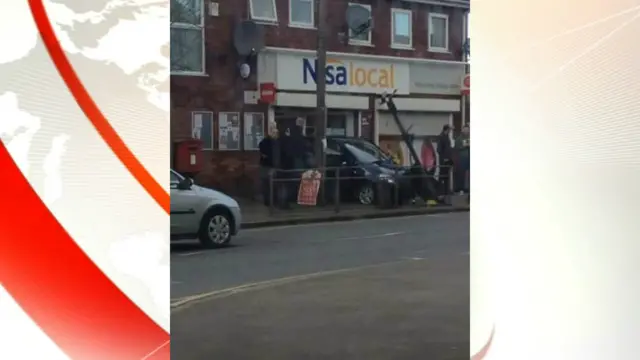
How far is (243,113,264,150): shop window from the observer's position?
1.96 m

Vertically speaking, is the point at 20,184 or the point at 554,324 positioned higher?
the point at 20,184

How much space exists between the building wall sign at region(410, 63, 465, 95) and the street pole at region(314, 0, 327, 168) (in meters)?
0.25

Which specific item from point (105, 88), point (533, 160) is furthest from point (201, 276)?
point (533, 160)

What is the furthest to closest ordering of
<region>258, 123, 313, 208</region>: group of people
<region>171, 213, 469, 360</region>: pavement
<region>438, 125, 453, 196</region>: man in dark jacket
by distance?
<region>438, 125, 453, 196</region>: man in dark jacket < <region>171, 213, 469, 360</region>: pavement < <region>258, 123, 313, 208</region>: group of people

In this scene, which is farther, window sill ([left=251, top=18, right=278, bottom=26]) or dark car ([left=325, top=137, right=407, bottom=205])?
dark car ([left=325, top=137, right=407, bottom=205])

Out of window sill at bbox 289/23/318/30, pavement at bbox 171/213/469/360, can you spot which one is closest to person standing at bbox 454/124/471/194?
pavement at bbox 171/213/469/360

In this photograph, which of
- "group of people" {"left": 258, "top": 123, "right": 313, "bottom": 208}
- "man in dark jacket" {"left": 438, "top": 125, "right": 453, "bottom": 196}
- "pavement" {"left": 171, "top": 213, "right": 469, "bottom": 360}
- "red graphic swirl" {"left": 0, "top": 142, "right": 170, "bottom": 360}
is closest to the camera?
"red graphic swirl" {"left": 0, "top": 142, "right": 170, "bottom": 360}

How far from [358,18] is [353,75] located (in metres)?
0.15

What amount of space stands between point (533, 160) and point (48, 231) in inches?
46.7

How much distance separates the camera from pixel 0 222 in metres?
1.87

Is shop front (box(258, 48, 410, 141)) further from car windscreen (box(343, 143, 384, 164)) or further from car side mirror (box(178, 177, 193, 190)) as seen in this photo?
car side mirror (box(178, 177, 193, 190))

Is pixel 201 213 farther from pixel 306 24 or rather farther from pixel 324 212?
pixel 306 24

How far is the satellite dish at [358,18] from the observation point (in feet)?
6.76

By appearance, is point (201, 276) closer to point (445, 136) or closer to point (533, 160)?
point (445, 136)
